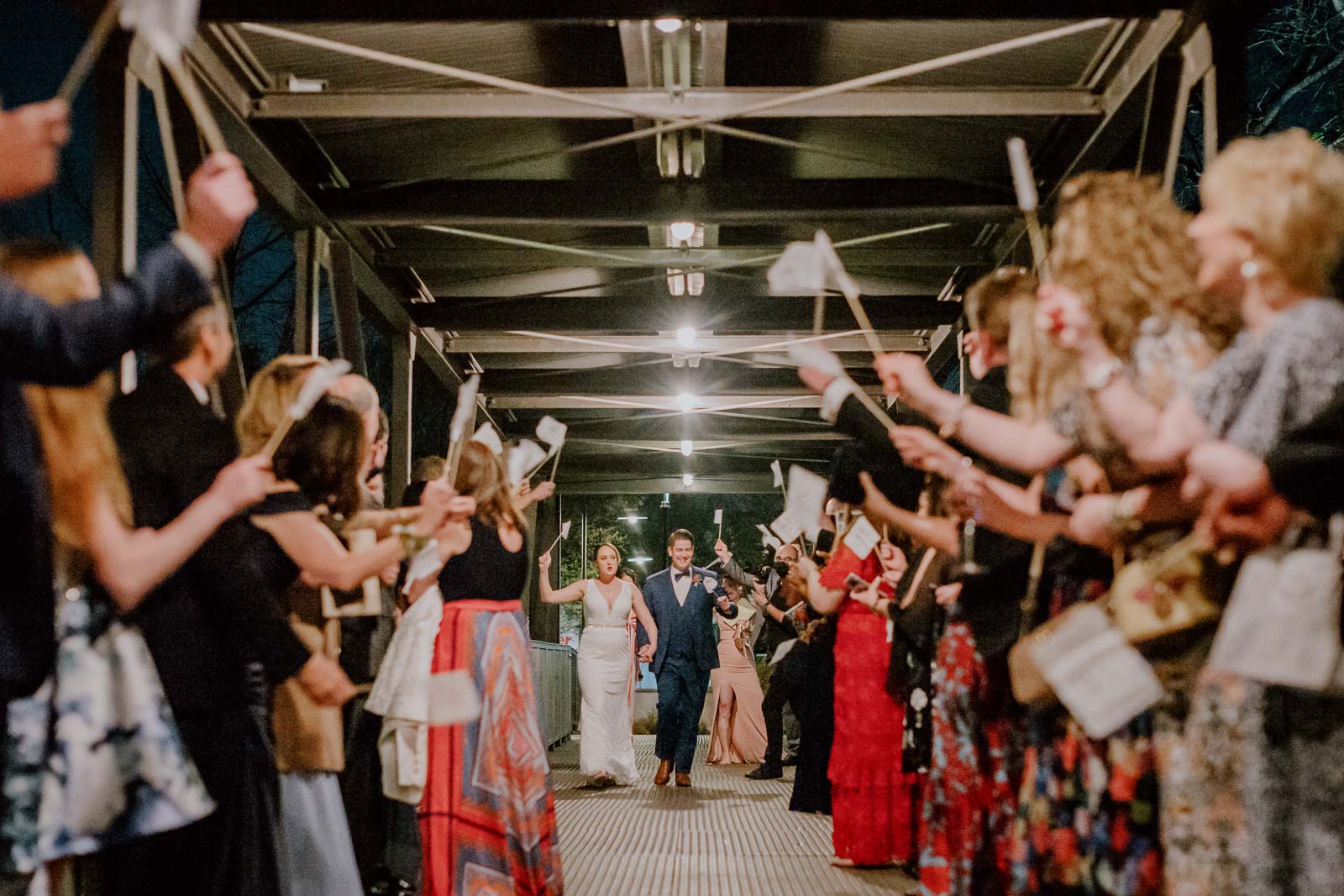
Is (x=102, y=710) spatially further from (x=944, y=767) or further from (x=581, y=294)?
(x=581, y=294)

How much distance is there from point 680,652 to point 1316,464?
877cm

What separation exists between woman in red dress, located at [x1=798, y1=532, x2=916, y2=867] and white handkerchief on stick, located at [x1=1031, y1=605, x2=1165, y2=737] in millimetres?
3761

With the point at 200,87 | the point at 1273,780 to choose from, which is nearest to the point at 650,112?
the point at 200,87

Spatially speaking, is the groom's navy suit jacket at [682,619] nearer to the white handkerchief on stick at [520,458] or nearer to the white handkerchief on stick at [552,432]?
the white handkerchief on stick at [520,458]

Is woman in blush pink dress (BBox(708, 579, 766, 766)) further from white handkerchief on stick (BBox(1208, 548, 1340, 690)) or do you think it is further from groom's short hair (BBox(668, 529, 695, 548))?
white handkerchief on stick (BBox(1208, 548, 1340, 690))

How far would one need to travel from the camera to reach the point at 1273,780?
187 centimetres

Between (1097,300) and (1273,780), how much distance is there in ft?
3.28

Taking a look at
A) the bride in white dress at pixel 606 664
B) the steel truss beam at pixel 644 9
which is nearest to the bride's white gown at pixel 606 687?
the bride in white dress at pixel 606 664

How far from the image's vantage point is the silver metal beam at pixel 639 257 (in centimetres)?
732

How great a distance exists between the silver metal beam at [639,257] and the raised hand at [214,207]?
5056mm

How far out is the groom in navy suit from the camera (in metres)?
10.1

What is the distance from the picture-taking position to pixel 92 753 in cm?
219

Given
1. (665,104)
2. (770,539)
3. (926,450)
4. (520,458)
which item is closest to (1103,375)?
(926,450)

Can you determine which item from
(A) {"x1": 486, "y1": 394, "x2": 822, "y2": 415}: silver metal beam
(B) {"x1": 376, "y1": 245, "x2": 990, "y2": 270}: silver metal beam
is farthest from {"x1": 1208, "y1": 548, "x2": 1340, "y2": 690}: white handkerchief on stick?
(A) {"x1": 486, "y1": 394, "x2": 822, "y2": 415}: silver metal beam
